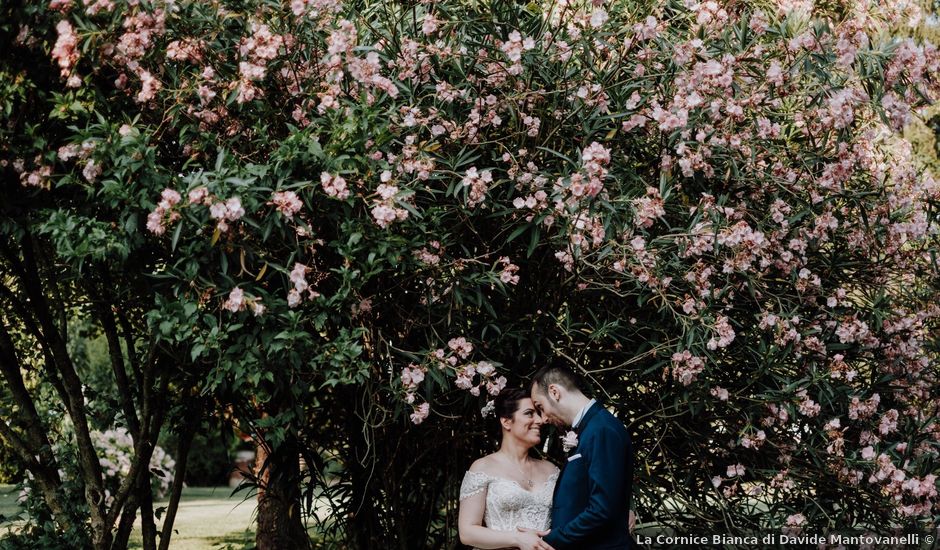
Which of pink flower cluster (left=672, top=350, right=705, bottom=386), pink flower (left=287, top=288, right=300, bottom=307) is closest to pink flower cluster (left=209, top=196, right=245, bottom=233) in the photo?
pink flower (left=287, top=288, right=300, bottom=307)

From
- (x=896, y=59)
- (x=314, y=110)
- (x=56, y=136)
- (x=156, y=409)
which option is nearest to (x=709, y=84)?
(x=896, y=59)

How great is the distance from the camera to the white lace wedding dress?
4.16 meters

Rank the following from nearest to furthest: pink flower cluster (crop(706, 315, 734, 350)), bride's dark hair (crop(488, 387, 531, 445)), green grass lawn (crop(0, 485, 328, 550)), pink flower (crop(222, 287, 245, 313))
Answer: pink flower (crop(222, 287, 245, 313)) → pink flower cluster (crop(706, 315, 734, 350)) → bride's dark hair (crop(488, 387, 531, 445)) → green grass lawn (crop(0, 485, 328, 550))

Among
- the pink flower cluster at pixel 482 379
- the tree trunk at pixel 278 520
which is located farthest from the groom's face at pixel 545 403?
the tree trunk at pixel 278 520

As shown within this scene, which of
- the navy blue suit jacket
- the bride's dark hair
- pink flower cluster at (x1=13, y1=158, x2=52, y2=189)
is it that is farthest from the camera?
the bride's dark hair

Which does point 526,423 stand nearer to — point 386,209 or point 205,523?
point 386,209

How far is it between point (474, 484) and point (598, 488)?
100cm

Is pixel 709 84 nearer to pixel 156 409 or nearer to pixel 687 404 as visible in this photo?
pixel 687 404

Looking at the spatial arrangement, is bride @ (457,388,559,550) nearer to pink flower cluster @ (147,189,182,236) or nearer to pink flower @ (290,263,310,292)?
pink flower @ (290,263,310,292)

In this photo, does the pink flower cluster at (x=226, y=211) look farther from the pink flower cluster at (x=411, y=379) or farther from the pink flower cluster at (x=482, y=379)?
the pink flower cluster at (x=482, y=379)

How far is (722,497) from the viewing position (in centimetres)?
474

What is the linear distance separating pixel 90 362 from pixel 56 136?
40.1ft

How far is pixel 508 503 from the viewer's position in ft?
13.6

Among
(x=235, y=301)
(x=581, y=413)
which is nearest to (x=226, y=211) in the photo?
(x=235, y=301)
